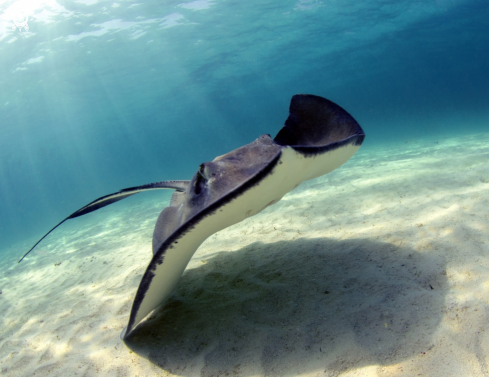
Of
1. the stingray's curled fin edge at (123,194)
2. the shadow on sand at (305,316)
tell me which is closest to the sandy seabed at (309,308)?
the shadow on sand at (305,316)

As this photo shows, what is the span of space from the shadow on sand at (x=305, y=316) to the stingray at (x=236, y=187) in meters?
0.44

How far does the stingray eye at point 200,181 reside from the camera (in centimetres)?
225

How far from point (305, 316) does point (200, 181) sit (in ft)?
→ 4.67

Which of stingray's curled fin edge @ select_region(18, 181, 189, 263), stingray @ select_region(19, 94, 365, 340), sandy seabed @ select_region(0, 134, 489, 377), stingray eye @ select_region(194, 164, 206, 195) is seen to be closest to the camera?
stingray @ select_region(19, 94, 365, 340)

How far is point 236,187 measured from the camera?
157 cm

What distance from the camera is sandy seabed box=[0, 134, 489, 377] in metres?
1.80

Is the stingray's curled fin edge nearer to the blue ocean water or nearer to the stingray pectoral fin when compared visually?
the stingray pectoral fin

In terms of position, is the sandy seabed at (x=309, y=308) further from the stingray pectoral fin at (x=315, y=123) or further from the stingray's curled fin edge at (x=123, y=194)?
the stingray pectoral fin at (x=315, y=123)

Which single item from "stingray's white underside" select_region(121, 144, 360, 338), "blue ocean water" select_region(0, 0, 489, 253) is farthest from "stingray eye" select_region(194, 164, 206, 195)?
"blue ocean water" select_region(0, 0, 489, 253)

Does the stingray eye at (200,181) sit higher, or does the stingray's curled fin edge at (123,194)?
the stingray eye at (200,181)

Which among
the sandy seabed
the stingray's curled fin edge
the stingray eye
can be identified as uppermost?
the stingray eye

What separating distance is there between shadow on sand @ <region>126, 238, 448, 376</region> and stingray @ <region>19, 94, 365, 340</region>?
442 millimetres

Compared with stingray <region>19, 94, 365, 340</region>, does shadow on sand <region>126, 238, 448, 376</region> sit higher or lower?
lower

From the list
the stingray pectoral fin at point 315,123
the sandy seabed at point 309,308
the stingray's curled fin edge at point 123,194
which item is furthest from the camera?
the stingray's curled fin edge at point 123,194
